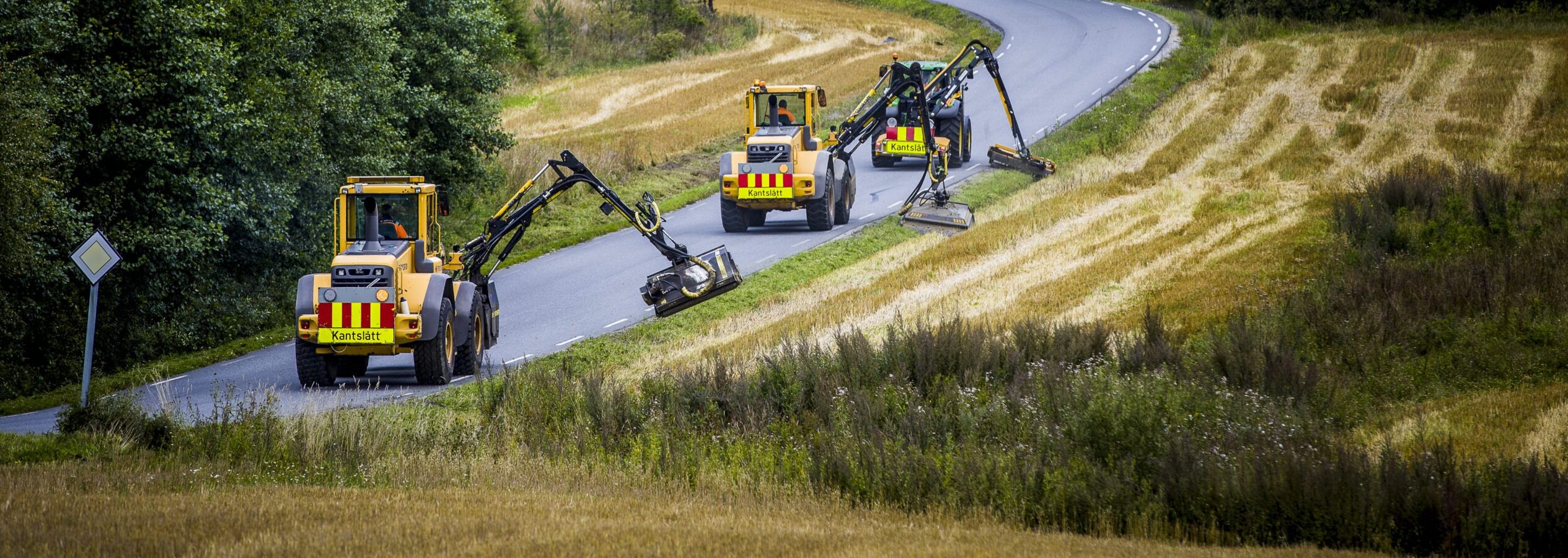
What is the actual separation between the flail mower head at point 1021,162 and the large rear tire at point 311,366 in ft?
62.5

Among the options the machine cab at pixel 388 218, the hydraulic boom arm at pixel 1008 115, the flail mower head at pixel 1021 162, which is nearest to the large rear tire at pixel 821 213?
the hydraulic boom arm at pixel 1008 115

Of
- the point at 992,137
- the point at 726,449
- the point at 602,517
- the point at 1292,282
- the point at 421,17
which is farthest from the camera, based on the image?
the point at 992,137

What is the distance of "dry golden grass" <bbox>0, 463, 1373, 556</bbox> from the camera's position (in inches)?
317

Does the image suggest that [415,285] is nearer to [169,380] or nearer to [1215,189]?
[169,380]

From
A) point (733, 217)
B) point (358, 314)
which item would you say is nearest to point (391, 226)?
point (358, 314)

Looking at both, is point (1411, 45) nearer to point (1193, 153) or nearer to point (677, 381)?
point (1193, 153)

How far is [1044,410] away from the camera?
1245 cm

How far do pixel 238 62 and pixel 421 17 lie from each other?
678cm

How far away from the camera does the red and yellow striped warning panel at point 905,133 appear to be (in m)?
33.1

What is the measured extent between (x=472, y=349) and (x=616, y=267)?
7.65m

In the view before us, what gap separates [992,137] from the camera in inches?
1535

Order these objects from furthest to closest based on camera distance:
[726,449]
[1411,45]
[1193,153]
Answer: [1411,45] < [1193,153] < [726,449]

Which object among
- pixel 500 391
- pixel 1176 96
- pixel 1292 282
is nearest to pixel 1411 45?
pixel 1176 96

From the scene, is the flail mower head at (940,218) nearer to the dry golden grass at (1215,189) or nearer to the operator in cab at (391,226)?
the dry golden grass at (1215,189)
